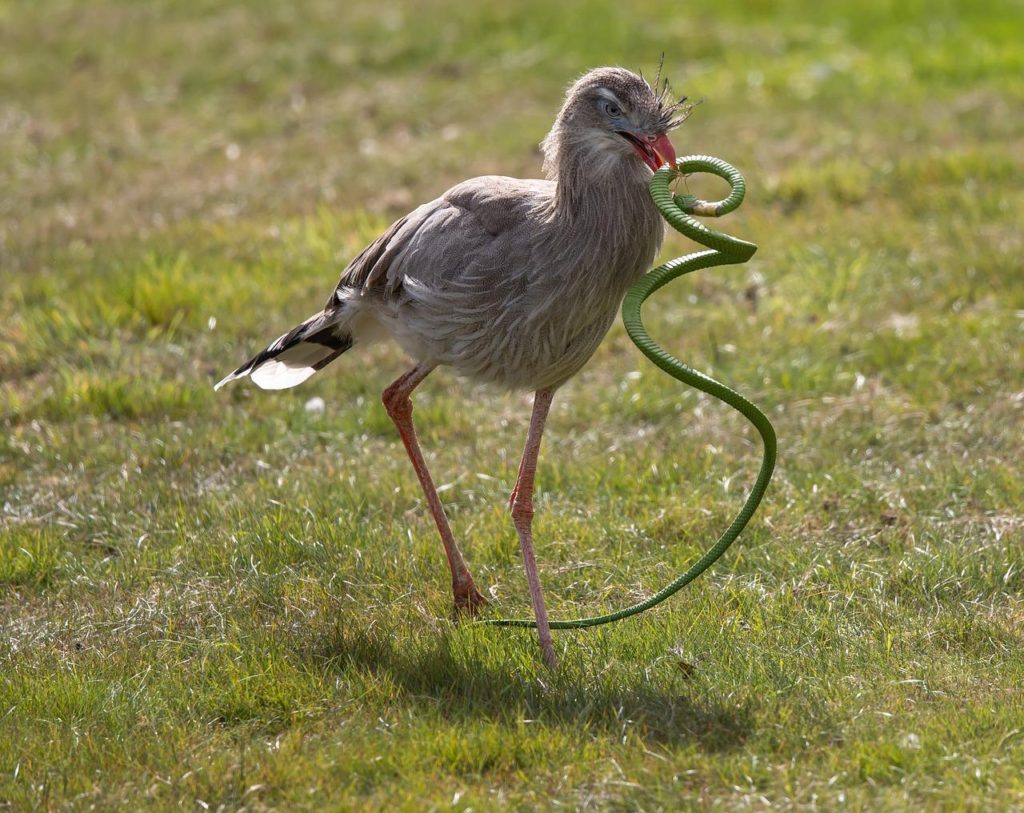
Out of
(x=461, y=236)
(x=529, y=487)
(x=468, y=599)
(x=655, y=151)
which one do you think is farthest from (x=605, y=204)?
(x=468, y=599)

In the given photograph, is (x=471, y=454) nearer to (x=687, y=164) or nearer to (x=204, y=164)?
(x=687, y=164)

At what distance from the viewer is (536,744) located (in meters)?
3.72

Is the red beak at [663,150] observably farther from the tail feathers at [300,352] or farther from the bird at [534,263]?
the tail feathers at [300,352]

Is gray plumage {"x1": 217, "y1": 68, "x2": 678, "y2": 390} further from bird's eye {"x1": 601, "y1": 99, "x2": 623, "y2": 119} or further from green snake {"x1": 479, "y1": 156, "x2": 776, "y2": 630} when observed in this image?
green snake {"x1": 479, "y1": 156, "x2": 776, "y2": 630}

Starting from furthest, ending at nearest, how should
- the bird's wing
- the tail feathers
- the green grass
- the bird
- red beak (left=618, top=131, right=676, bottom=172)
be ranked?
the tail feathers, the bird's wing, the bird, red beak (left=618, top=131, right=676, bottom=172), the green grass

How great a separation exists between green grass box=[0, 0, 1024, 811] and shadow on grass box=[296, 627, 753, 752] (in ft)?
0.05

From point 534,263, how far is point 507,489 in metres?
1.44

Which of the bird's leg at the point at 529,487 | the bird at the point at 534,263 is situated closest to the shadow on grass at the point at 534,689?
the bird at the point at 534,263

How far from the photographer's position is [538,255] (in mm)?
4398

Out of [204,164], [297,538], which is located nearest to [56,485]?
[297,538]

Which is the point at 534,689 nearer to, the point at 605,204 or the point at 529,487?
the point at 529,487

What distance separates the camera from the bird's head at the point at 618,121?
416 cm

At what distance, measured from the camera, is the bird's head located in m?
4.16

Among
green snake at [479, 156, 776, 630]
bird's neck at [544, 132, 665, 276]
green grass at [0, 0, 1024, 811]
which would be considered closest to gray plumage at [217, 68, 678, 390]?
bird's neck at [544, 132, 665, 276]
